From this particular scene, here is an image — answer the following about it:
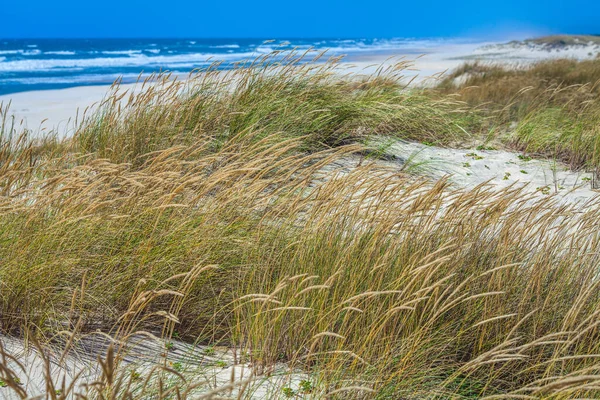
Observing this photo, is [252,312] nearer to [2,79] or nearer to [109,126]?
[109,126]

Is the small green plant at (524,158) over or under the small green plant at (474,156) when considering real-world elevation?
over

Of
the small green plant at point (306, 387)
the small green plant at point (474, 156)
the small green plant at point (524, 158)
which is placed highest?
the small green plant at point (524, 158)

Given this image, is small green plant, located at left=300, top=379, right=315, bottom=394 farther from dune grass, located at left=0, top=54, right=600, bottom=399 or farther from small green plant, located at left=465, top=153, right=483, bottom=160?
small green plant, located at left=465, top=153, right=483, bottom=160

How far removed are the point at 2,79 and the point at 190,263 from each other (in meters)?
29.2

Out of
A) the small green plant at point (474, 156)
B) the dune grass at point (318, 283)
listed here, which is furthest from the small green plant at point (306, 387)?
the small green plant at point (474, 156)

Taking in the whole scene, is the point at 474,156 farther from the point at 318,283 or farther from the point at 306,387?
the point at 306,387

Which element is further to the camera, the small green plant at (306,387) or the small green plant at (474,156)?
the small green plant at (474,156)

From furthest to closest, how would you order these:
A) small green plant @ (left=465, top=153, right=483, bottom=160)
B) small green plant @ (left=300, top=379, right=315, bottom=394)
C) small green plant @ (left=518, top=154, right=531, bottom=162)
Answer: small green plant @ (left=518, top=154, right=531, bottom=162)
small green plant @ (left=465, top=153, right=483, bottom=160)
small green plant @ (left=300, top=379, right=315, bottom=394)

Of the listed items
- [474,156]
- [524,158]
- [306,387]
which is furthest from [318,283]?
[524,158]

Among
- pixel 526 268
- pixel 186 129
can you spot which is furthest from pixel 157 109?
pixel 526 268

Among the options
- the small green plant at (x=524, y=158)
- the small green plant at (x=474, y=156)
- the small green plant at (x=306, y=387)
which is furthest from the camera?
the small green plant at (x=524, y=158)

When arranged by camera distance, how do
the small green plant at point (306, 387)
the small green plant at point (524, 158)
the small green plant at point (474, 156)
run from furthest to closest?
the small green plant at point (524, 158)
the small green plant at point (474, 156)
the small green plant at point (306, 387)

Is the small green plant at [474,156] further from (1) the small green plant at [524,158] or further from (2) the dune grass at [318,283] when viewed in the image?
(2) the dune grass at [318,283]

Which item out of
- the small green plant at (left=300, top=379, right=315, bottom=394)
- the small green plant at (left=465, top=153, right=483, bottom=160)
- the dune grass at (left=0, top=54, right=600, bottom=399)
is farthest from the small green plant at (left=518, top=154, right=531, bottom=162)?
the small green plant at (left=300, top=379, right=315, bottom=394)
